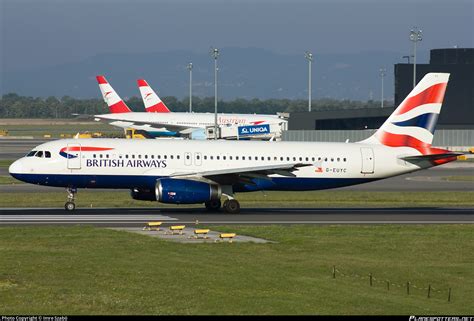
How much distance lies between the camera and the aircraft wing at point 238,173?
4764 cm

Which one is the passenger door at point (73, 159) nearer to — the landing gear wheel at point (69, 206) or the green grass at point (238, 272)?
the landing gear wheel at point (69, 206)

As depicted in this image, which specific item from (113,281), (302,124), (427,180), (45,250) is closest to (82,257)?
(45,250)

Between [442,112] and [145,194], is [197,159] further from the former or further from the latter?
[442,112]

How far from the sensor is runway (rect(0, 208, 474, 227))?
1731 inches

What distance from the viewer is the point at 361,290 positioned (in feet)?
87.1

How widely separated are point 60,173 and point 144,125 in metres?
81.8

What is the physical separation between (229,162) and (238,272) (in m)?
20.8

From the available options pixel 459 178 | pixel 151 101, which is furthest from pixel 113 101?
pixel 459 178

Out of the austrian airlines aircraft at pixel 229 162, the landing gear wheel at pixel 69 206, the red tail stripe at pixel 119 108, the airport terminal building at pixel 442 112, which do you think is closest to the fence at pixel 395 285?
the austrian airlines aircraft at pixel 229 162

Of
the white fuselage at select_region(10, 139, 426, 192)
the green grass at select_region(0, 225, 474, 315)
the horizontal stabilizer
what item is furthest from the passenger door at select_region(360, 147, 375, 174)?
the green grass at select_region(0, 225, 474, 315)

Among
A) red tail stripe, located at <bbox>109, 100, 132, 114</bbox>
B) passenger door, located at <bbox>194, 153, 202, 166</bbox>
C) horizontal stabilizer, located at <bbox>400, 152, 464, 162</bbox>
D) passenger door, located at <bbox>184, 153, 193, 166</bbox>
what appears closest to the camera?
passenger door, located at <bbox>184, 153, 193, 166</bbox>

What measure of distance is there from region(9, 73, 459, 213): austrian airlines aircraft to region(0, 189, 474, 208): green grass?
364cm

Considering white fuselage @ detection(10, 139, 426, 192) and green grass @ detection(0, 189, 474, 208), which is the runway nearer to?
white fuselage @ detection(10, 139, 426, 192)

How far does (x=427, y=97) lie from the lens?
171 ft
